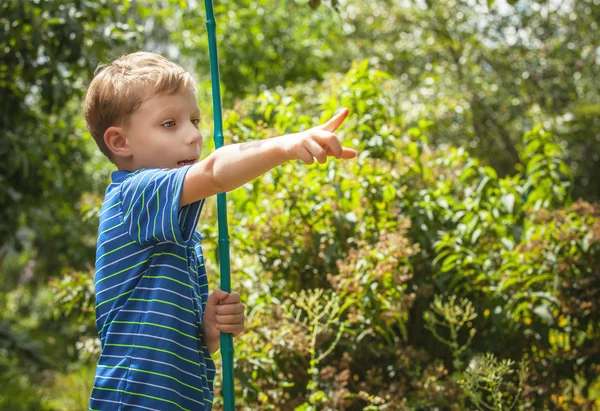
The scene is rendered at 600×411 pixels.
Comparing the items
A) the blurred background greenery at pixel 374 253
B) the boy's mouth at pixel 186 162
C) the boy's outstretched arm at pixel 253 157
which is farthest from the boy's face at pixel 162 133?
the blurred background greenery at pixel 374 253

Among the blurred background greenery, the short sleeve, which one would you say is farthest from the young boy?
the blurred background greenery

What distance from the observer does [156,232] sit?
1.52 metres

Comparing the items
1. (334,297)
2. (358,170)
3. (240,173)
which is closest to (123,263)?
(240,173)

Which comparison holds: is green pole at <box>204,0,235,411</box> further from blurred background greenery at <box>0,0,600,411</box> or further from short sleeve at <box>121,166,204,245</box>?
blurred background greenery at <box>0,0,600,411</box>

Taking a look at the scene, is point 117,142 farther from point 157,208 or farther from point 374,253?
point 374,253

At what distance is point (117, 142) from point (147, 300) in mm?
404

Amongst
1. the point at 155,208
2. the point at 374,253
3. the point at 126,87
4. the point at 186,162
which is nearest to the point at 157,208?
the point at 155,208

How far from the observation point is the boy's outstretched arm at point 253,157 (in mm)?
1354

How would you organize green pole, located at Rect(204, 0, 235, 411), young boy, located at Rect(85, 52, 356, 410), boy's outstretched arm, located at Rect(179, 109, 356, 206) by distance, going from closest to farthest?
boy's outstretched arm, located at Rect(179, 109, 356, 206) → young boy, located at Rect(85, 52, 356, 410) → green pole, located at Rect(204, 0, 235, 411)

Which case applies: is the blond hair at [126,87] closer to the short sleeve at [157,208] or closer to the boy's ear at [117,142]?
the boy's ear at [117,142]

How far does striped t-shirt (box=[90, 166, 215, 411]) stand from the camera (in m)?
1.54

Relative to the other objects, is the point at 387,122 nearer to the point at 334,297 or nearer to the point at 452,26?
the point at 334,297

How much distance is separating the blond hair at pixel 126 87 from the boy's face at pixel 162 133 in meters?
0.02

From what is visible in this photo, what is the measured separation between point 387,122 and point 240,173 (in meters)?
1.95
